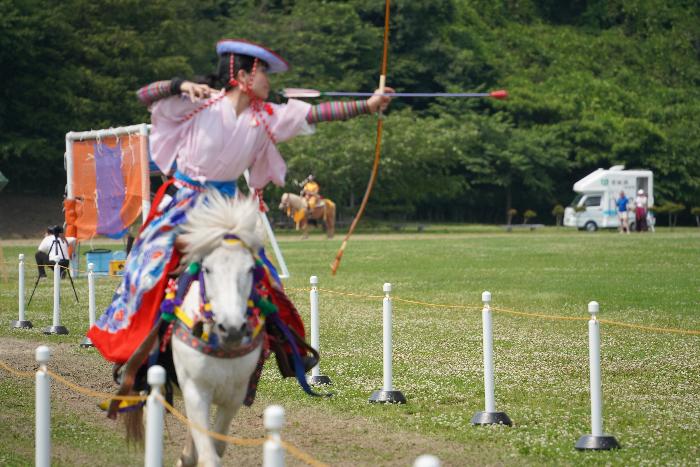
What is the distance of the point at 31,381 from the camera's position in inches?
527

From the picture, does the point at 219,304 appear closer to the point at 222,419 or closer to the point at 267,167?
the point at 222,419

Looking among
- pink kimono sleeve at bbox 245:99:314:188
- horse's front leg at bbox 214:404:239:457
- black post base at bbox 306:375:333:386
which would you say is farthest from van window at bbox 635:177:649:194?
horse's front leg at bbox 214:404:239:457

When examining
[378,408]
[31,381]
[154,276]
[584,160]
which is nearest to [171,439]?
[378,408]

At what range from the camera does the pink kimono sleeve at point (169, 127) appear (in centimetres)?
759

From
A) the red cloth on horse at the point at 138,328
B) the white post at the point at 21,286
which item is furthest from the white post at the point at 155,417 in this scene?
the white post at the point at 21,286

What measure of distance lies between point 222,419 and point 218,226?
121 cm

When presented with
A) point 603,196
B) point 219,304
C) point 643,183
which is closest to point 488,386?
point 219,304

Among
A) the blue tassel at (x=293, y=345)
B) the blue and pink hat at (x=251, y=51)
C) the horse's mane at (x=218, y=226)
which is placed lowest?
the blue tassel at (x=293, y=345)

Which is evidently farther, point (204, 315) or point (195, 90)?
point (195, 90)

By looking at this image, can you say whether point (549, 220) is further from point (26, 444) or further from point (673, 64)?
point (26, 444)

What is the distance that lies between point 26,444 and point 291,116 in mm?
4161

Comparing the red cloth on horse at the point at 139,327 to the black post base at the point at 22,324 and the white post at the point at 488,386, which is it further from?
the black post base at the point at 22,324

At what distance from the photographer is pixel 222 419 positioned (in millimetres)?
7172

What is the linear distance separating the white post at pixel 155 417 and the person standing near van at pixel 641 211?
51154 millimetres
